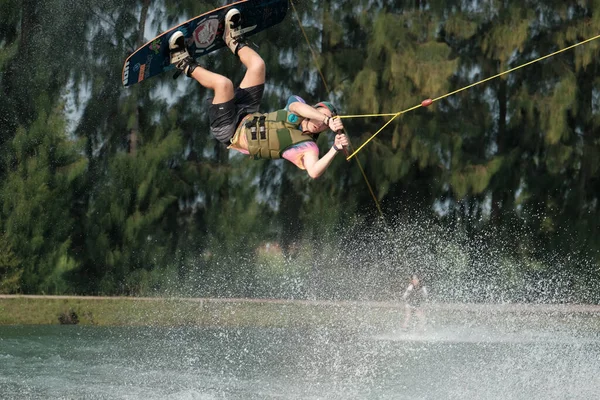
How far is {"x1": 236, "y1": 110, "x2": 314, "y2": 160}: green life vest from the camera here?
5.89 metres

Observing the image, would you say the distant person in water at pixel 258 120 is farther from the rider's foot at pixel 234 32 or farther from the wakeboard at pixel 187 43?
the wakeboard at pixel 187 43

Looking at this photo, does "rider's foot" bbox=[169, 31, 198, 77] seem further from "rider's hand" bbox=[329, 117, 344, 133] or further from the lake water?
the lake water

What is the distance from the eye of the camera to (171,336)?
11.3 meters

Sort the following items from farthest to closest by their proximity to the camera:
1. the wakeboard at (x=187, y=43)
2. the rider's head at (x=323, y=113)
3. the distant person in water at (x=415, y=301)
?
the distant person in water at (x=415, y=301) < the wakeboard at (x=187, y=43) < the rider's head at (x=323, y=113)

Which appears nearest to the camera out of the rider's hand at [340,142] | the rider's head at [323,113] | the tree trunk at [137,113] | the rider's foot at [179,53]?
the rider's hand at [340,142]

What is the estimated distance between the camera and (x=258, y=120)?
19.5ft

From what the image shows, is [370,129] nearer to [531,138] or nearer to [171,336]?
[531,138]

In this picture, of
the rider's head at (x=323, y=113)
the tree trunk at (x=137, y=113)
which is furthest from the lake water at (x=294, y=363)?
the tree trunk at (x=137, y=113)

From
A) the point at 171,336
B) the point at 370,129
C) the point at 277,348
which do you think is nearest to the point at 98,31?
the point at 370,129

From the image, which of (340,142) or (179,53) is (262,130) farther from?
(179,53)

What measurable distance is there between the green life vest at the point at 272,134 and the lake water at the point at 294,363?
225 centimetres

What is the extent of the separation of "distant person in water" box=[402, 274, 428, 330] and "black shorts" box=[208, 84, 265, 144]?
6.16 metres

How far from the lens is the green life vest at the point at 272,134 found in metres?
5.89

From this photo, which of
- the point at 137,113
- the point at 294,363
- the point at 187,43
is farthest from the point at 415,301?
the point at 187,43
